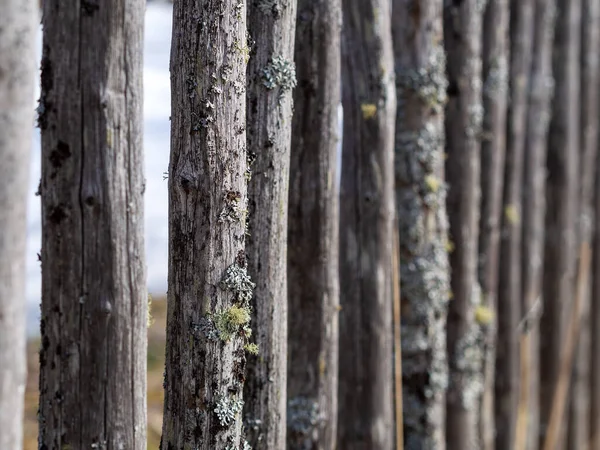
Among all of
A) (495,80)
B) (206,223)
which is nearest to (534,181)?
(495,80)

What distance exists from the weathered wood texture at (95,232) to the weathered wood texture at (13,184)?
1.71 feet

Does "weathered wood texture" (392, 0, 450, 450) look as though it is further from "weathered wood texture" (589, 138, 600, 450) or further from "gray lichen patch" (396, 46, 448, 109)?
"weathered wood texture" (589, 138, 600, 450)

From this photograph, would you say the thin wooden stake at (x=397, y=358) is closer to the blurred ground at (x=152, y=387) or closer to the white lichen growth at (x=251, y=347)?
the white lichen growth at (x=251, y=347)

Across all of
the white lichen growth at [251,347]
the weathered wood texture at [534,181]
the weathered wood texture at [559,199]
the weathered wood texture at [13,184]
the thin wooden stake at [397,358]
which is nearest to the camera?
the white lichen growth at [251,347]

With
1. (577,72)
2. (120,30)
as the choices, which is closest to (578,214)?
(577,72)

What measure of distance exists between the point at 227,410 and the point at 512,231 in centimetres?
207

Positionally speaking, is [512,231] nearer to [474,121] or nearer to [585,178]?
[474,121]

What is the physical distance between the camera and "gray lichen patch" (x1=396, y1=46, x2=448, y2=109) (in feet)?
9.48

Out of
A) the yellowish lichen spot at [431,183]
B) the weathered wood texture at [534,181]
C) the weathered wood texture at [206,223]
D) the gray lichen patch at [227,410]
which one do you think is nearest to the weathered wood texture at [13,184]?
the weathered wood texture at [206,223]

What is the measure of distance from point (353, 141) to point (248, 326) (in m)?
0.95

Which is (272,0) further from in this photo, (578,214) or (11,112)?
(578,214)

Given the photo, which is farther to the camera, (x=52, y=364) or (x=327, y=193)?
(x=327, y=193)

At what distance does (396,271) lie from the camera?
2875 mm

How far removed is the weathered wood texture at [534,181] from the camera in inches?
148
